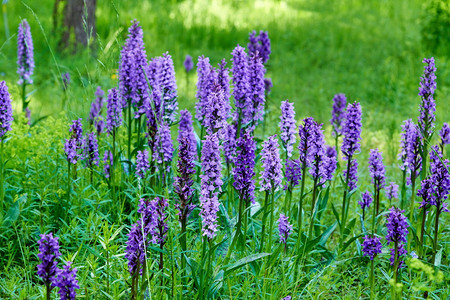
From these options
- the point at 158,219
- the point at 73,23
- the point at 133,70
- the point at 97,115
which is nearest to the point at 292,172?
the point at 158,219

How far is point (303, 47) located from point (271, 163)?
28.2 ft

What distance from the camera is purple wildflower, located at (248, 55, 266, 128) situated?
383 cm

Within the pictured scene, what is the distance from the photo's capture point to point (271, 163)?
10.0 feet

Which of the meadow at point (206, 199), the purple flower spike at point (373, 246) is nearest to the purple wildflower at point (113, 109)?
the meadow at point (206, 199)

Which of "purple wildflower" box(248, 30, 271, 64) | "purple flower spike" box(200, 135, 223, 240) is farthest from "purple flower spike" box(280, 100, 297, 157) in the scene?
"purple wildflower" box(248, 30, 271, 64)

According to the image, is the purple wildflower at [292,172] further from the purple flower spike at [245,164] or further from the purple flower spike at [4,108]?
the purple flower spike at [4,108]

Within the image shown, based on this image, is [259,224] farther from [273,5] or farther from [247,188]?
[273,5]

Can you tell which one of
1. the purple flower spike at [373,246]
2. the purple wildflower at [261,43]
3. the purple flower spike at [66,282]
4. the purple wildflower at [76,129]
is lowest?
the purple flower spike at [373,246]

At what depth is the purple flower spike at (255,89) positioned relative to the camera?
12.6 ft

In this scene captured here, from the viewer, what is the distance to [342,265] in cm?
397

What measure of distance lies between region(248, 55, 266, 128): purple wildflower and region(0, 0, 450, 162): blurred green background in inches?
106

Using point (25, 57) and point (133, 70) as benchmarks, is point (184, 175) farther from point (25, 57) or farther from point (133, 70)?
point (25, 57)

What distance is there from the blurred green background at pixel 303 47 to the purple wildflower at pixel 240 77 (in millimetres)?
2785

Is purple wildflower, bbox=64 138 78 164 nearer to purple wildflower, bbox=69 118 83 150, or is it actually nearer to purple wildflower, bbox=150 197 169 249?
purple wildflower, bbox=69 118 83 150
